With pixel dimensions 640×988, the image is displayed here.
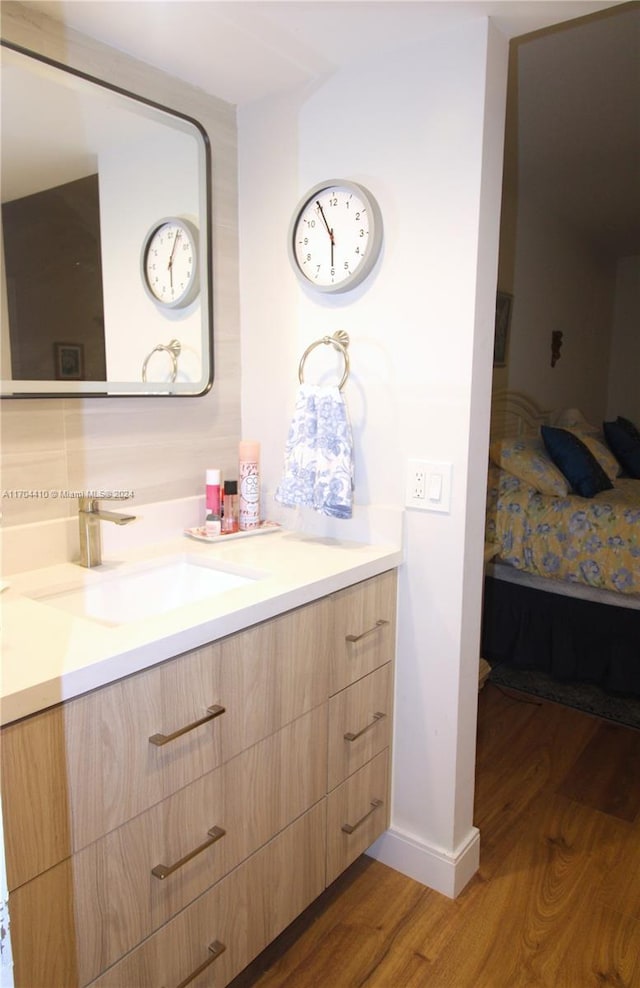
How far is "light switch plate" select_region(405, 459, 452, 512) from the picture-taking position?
1661 mm

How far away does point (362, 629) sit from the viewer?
65.2 inches

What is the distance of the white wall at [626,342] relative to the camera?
5.45m

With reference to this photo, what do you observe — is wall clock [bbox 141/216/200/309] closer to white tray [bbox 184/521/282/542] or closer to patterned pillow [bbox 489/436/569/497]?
white tray [bbox 184/521/282/542]

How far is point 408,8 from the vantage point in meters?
1.43

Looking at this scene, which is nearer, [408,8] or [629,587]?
[408,8]

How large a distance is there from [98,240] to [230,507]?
0.77 m

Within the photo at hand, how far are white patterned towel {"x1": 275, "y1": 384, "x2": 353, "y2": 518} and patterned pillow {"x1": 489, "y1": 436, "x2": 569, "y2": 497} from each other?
166cm

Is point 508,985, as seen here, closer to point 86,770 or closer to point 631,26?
point 86,770

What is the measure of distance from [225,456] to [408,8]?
47.0 inches

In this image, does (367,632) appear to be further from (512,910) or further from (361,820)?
(512,910)

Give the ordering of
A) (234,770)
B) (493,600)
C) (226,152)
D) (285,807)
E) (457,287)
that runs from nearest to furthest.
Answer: (234,770) → (285,807) → (457,287) → (226,152) → (493,600)

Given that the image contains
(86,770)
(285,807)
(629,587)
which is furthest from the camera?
(629,587)

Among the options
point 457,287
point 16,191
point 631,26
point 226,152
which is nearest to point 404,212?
point 457,287

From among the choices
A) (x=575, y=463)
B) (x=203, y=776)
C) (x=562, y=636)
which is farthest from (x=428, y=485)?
(x=575, y=463)
